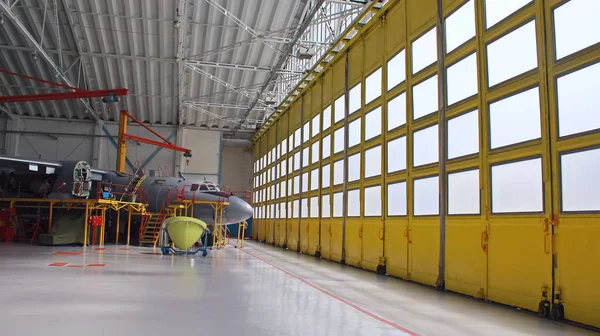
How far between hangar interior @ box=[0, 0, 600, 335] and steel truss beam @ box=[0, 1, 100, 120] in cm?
18

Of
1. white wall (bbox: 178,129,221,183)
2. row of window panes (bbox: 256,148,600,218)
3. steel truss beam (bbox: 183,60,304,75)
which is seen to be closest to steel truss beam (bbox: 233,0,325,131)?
steel truss beam (bbox: 183,60,304,75)

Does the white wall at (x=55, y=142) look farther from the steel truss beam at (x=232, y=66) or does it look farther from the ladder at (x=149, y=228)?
the steel truss beam at (x=232, y=66)

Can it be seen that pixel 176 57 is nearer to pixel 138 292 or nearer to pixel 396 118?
pixel 396 118

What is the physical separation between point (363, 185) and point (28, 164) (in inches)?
571

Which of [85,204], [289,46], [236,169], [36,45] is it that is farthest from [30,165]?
[236,169]

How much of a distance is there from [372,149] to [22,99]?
2057 cm

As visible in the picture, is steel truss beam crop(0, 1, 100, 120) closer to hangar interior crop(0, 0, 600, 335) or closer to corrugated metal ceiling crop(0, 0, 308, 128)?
hangar interior crop(0, 0, 600, 335)

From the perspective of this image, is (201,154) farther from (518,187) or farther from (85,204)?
(518,187)

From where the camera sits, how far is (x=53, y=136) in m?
31.1

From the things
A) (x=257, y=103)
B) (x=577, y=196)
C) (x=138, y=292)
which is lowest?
(x=138, y=292)

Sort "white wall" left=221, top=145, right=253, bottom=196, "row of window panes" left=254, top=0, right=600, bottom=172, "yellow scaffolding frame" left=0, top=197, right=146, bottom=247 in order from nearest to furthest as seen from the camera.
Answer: "row of window panes" left=254, top=0, right=600, bottom=172 < "yellow scaffolding frame" left=0, top=197, right=146, bottom=247 < "white wall" left=221, top=145, right=253, bottom=196

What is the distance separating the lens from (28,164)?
19.3 metres

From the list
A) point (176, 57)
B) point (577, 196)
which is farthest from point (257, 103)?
point (577, 196)

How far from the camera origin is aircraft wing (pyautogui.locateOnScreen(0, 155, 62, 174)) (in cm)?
1868
